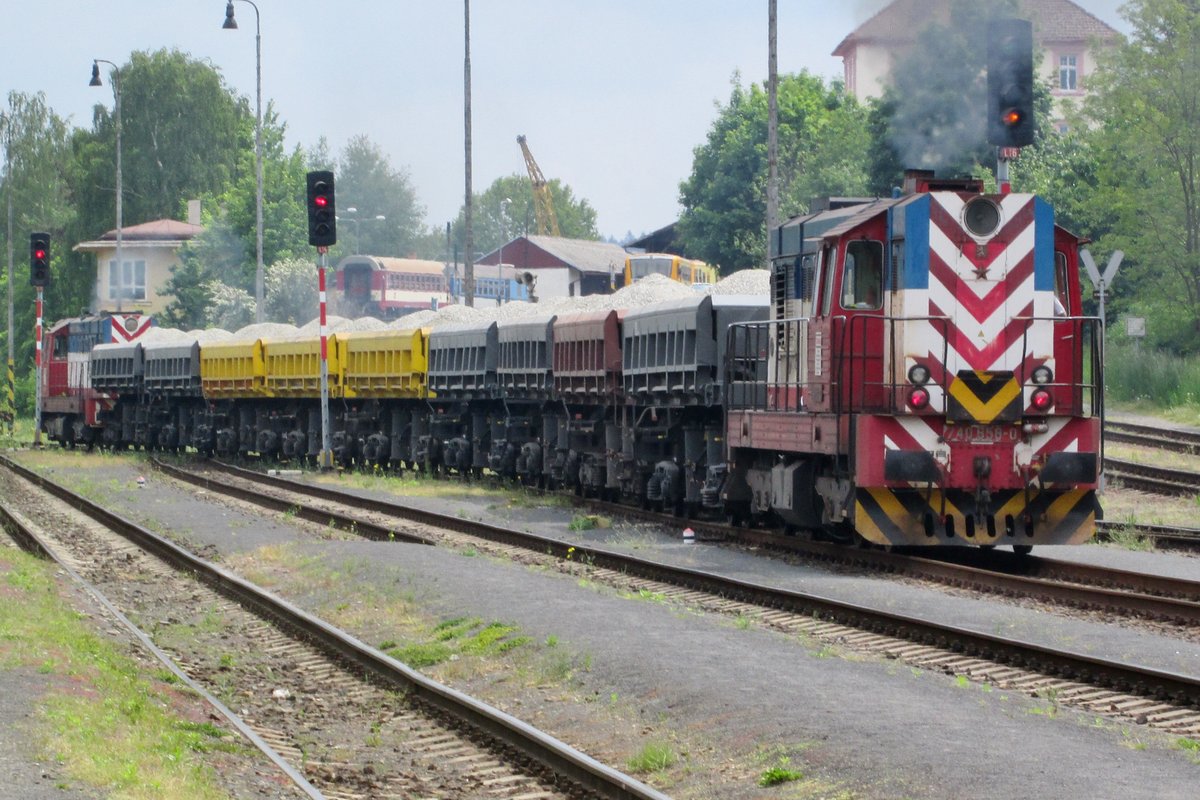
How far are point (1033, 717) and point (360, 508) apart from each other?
18848mm

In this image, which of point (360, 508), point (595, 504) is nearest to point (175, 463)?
point (360, 508)

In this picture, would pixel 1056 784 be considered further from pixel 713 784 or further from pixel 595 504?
pixel 595 504

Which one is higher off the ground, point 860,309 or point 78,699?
point 860,309

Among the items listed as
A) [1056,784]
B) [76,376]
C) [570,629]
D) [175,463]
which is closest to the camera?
[1056,784]

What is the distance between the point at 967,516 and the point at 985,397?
112 centimetres

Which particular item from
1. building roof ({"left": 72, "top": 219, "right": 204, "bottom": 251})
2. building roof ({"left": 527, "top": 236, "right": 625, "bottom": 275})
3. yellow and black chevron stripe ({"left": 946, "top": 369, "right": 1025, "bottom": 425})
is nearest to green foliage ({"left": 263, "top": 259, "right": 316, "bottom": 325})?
building roof ({"left": 72, "top": 219, "right": 204, "bottom": 251})

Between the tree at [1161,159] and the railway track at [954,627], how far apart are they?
30.7 m

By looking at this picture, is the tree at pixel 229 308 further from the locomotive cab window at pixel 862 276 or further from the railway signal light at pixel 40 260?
the locomotive cab window at pixel 862 276

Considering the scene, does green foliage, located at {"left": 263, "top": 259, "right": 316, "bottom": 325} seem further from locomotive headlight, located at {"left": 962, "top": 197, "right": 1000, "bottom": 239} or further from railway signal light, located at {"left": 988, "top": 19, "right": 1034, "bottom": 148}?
locomotive headlight, located at {"left": 962, "top": 197, "right": 1000, "bottom": 239}

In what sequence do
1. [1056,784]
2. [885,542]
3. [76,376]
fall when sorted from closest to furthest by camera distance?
[1056,784] < [885,542] < [76,376]

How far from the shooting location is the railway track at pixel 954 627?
9.80 m

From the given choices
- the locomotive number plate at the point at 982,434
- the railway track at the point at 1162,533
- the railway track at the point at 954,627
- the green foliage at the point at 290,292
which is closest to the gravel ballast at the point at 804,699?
the railway track at the point at 954,627

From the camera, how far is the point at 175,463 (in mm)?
42375

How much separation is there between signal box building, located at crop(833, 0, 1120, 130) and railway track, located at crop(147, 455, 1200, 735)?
23.0 feet
